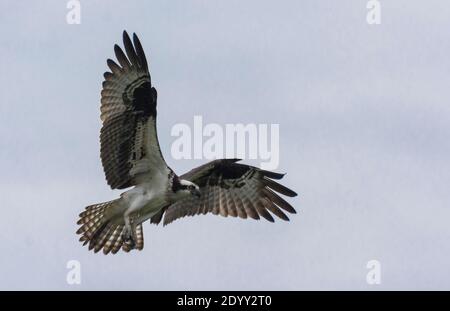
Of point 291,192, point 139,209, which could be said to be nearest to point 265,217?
point 291,192

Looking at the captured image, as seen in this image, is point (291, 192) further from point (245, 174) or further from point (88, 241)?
point (88, 241)

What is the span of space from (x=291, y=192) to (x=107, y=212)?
279 cm

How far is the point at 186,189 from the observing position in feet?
68.2

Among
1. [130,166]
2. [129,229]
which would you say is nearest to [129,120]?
[130,166]

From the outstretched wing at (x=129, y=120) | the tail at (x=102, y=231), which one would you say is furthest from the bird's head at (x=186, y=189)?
the tail at (x=102, y=231)

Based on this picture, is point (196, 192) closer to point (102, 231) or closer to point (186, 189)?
point (186, 189)

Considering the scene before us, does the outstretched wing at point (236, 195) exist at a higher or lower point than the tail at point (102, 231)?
higher

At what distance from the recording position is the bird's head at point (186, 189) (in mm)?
20750

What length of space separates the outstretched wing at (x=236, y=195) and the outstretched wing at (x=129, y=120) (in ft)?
4.29

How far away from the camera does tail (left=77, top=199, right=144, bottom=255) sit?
21281mm

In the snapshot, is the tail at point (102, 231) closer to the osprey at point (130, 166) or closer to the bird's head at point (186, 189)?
the osprey at point (130, 166)

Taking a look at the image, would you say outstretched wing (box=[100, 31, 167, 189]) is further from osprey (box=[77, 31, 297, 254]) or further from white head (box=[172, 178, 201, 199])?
white head (box=[172, 178, 201, 199])

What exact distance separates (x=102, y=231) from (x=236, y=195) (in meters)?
2.22

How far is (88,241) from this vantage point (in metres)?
21.4
